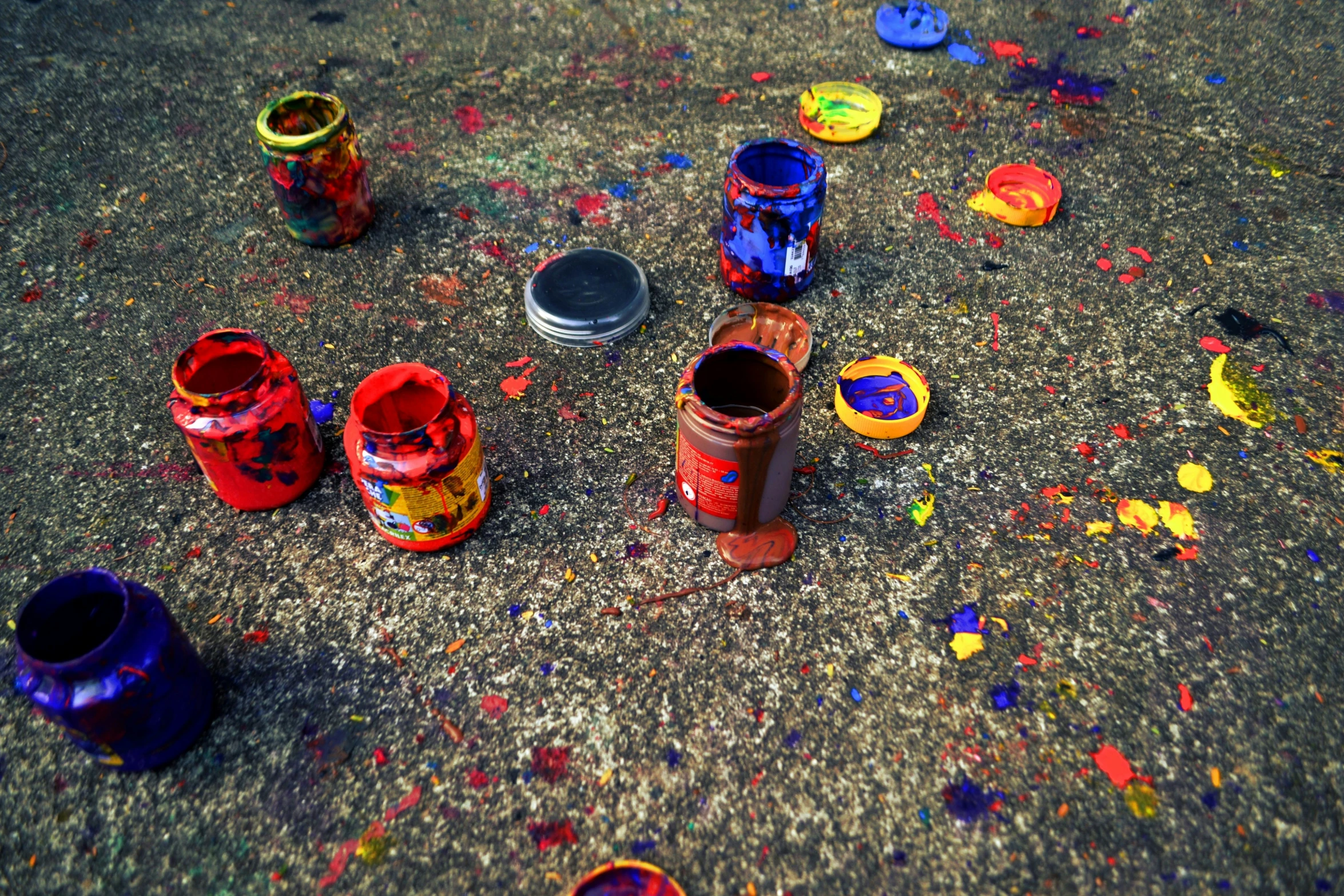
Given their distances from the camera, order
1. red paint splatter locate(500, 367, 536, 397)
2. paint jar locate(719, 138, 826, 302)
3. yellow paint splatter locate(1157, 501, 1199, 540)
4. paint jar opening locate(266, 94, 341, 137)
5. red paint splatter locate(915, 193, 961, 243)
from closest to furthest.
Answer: yellow paint splatter locate(1157, 501, 1199, 540) → paint jar locate(719, 138, 826, 302) → red paint splatter locate(500, 367, 536, 397) → paint jar opening locate(266, 94, 341, 137) → red paint splatter locate(915, 193, 961, 243)

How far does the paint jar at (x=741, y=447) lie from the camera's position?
6.90 ft

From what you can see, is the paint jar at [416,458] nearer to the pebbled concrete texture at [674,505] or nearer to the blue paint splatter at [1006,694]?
the pebbled concrete texture at [674,505]

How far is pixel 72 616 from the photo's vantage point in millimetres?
1902

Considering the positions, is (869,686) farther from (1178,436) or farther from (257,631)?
(257,631)

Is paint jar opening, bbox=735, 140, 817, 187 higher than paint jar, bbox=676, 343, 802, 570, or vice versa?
paint jar opening, bbox=735, 140, 817, 187

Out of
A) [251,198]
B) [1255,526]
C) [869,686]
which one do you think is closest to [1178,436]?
[1255,526]

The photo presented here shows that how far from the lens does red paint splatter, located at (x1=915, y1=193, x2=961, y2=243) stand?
10.8 feet

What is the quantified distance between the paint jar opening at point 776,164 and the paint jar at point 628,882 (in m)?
2.22

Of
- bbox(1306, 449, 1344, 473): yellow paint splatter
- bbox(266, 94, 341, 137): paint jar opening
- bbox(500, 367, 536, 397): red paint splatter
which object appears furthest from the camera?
bbox(266, 94, 341, 137): paint jar opening

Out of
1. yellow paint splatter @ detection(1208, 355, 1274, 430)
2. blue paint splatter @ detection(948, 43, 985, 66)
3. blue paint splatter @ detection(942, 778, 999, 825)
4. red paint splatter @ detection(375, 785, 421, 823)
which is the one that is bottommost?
red paint splatter @ detection(375, 785, 421, 823)

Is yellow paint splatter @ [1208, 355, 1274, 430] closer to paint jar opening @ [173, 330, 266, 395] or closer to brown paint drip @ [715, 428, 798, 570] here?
brown paint drip @ [715, 428, 798, 570]

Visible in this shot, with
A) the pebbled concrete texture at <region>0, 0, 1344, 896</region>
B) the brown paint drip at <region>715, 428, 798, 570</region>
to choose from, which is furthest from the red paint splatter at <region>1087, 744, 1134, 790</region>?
the brown paint drip at <region>715, 428, 798, 570</region>

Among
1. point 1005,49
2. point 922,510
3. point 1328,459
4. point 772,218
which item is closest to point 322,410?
point 772,218

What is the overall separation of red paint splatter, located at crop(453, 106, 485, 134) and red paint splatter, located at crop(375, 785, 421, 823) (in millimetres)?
2949
